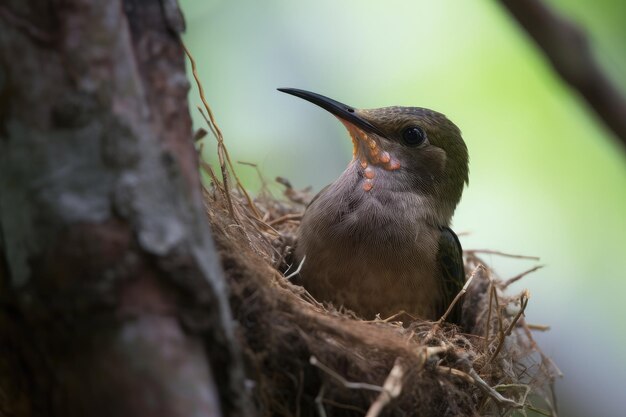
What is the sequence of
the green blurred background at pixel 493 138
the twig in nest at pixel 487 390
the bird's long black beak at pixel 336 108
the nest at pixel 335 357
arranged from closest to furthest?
1. the nest at pixel 335 357
2. the twig in nest at pixel 487 390
3. the bird's long black beak at pixel 336 108
4. the green blurred background at pixel 493 138

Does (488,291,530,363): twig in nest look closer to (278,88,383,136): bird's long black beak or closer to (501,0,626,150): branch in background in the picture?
(501,0,626,150): branch in background

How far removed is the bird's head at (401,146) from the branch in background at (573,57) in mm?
1495

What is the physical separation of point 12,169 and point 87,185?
0.20m

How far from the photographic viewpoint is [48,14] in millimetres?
2104

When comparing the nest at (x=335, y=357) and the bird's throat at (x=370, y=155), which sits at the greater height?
→ the bird's throat at (x=370, y=155)

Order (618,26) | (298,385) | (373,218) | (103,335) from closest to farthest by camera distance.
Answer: (103,335), (298,385), (373,218), (618,26)

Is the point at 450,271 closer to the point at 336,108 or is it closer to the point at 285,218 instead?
the point at 336,108

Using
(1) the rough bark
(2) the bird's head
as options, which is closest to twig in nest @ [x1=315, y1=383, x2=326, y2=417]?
(1) the rough bark

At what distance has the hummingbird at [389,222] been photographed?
167 inches

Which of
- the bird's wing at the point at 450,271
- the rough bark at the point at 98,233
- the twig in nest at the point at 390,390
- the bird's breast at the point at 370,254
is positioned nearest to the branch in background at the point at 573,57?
the twig in nest at the point at 390,390

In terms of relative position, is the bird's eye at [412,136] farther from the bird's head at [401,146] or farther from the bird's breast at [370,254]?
the bird's breast at [370,254]

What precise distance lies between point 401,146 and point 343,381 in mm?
2194

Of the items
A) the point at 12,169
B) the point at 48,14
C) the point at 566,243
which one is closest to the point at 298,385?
the point at 12,169

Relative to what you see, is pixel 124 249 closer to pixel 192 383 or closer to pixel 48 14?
pixel 192 383
